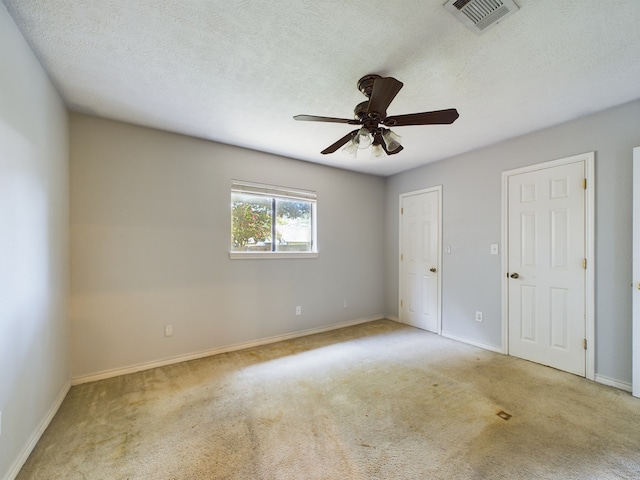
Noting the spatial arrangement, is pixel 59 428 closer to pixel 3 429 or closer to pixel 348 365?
pixel 3 429

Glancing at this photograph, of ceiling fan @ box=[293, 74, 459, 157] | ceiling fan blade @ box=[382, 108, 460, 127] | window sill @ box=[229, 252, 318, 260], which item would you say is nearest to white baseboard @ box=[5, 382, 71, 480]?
window sill @ box=[229, 252, 318, 260]

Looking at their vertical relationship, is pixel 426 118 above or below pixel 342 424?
above

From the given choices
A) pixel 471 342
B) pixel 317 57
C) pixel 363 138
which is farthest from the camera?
pixel 471 342

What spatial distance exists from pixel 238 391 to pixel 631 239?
11.6ft

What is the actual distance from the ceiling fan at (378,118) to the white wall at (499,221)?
65.1 inches

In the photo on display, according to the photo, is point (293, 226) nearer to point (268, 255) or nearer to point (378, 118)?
point (268, 255)

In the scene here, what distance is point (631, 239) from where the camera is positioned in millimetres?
2283

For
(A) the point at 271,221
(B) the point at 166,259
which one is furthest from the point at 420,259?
(B) the point at 166,259

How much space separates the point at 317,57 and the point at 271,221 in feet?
7.06

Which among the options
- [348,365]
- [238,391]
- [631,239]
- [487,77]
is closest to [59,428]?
[238,391]

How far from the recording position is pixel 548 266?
278 centimetres

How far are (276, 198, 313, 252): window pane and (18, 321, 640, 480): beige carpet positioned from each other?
1.50 meters

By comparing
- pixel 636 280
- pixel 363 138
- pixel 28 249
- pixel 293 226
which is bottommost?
pixel 636 280

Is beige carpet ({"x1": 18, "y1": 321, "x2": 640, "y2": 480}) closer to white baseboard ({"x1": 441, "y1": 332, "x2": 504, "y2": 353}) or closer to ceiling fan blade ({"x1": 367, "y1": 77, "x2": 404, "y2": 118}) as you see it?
white baseboard ({"x1": 441, "y1": 332, "x2": 504, "y2": 353})
